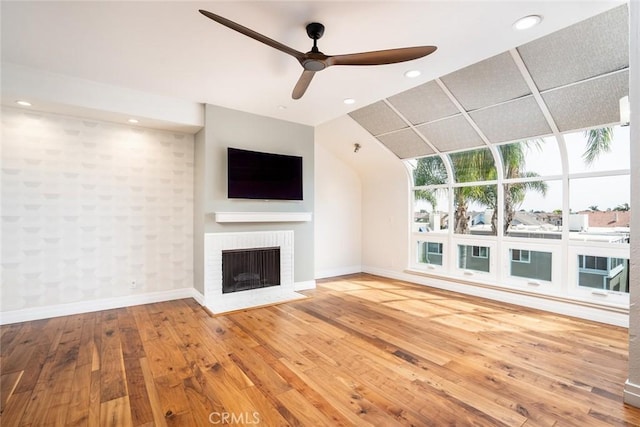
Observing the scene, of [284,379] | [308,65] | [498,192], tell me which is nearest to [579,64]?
[498,192]

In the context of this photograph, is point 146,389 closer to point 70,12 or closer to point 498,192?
point 70,12

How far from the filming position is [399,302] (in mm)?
4363

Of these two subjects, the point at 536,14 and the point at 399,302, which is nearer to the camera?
the point at 536,14

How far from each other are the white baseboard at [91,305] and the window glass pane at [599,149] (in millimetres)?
5305

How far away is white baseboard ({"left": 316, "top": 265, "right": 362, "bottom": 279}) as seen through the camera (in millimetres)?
6090

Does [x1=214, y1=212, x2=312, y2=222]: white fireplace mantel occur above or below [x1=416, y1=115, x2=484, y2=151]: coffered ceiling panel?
below

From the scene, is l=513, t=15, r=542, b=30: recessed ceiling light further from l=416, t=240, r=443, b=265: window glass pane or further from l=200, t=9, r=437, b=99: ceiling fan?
l=416, t=240, r=443, b=265: window glass pane

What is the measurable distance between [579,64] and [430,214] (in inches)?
122

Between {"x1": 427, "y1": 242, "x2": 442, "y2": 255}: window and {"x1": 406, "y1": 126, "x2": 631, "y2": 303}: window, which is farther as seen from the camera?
{"x1": 427, "y1": 242, "x2": 442, "y2": 255}: window

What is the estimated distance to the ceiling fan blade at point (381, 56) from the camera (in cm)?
221

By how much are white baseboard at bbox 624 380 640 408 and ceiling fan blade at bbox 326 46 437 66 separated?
8.80 feet

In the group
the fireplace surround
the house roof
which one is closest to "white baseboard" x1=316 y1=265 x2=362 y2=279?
the fireplace surround

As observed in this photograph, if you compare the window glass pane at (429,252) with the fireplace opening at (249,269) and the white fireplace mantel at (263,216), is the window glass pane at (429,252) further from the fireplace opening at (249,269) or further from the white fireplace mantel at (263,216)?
the fireplace opening at (249,269)

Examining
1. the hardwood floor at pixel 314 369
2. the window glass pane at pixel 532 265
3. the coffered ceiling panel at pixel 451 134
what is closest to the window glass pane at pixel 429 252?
the window glass pane at pixel 532 265
